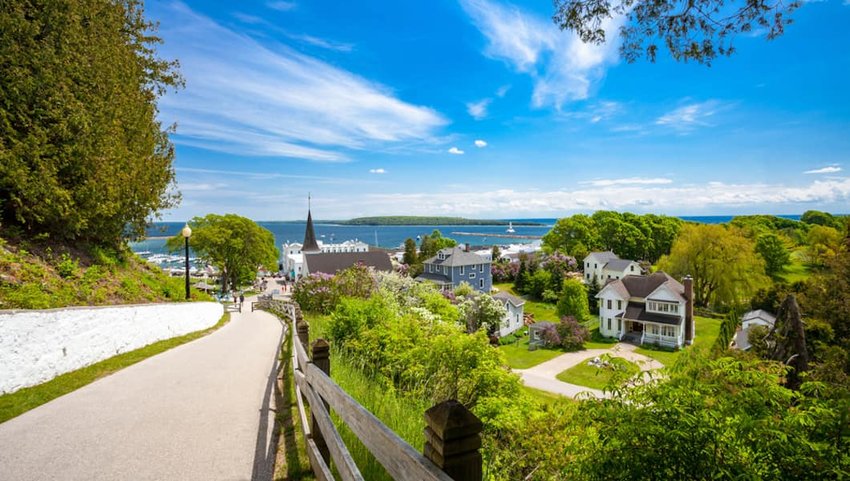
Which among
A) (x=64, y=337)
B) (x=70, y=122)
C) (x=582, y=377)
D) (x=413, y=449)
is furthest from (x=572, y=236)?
(x=413, y=449)

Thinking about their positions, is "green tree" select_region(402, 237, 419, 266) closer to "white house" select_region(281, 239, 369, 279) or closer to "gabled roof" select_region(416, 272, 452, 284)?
"gabled roof" select_region(416, 272, 452, 284)

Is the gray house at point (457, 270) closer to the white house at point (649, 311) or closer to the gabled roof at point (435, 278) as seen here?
the gabled roof at point (435, 278)

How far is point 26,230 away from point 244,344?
6.32 metres

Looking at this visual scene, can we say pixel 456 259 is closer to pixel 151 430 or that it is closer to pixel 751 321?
pixel 751 321

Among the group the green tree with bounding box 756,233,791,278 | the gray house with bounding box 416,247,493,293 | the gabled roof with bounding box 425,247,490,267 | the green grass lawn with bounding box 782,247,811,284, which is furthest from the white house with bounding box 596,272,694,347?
the green tree with bounding box 756,233,791,278

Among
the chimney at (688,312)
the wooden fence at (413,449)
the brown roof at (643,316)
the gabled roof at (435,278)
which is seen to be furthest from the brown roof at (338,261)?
the wooden fence at (413,449)

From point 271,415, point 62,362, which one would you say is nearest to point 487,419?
point 271,415

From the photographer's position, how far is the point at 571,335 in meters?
Answer: 29.7

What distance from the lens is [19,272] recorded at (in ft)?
27.5

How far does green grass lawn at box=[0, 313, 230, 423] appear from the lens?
5699mm

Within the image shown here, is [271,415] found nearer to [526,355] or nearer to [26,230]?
[26,230]

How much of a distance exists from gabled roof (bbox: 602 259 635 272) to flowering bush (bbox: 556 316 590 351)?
19.0m

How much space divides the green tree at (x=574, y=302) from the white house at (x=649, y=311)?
7.28 feet

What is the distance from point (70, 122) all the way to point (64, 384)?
7.07 m
